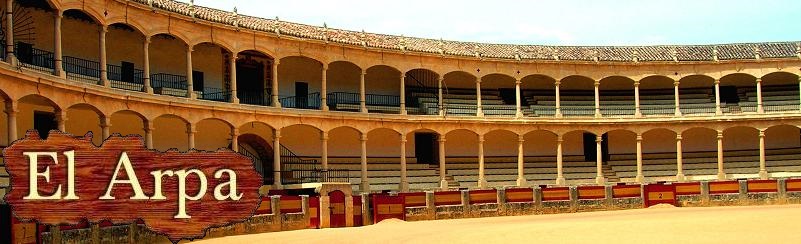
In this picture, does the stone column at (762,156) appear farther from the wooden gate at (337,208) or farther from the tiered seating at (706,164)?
the wooden gate at (337,208)

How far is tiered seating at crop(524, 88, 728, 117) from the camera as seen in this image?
4294cm

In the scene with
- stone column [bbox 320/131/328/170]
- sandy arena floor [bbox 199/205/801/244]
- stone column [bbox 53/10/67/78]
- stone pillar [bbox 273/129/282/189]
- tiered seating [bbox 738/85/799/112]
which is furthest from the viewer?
tiered seating [bbox 738/85/799/112]

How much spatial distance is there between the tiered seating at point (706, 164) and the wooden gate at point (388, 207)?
18.3m

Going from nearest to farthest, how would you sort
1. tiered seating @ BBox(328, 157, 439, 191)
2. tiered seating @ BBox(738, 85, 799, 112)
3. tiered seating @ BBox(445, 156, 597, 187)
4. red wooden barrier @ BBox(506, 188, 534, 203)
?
red wooden barrier @ BBox(506, 188, 534, 203), tiered seating @ BBox(328, 157, 439, 191), tiered seating @ BBox(445, 156, 597, 187), tiered seating @ BBox(738, 85, 799, 112)

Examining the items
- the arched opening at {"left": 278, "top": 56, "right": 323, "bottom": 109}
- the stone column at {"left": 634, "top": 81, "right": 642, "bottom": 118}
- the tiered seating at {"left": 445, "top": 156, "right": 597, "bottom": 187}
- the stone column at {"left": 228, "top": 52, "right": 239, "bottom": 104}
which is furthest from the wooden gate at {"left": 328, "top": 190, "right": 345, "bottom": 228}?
the stone column at {"left": 634, "top": 81, "right": 642, "bottom": 118}

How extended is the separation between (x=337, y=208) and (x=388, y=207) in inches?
94.3

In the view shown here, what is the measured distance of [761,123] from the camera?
4122 cm

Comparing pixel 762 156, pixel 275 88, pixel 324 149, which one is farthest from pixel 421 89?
pixel 762 156

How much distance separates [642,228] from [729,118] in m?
23.3

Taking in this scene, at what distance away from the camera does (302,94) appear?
1487 inches

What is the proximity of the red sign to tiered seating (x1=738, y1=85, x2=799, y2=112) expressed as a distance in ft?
125

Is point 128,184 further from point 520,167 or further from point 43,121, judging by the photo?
point 520,167

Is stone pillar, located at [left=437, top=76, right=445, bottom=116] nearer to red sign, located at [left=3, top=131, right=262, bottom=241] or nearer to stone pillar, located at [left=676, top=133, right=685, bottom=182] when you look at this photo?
stone pillar, located at [left=676, top=133, right=685, bottom=182]

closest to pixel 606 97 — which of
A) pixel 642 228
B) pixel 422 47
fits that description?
pixel 422 47
